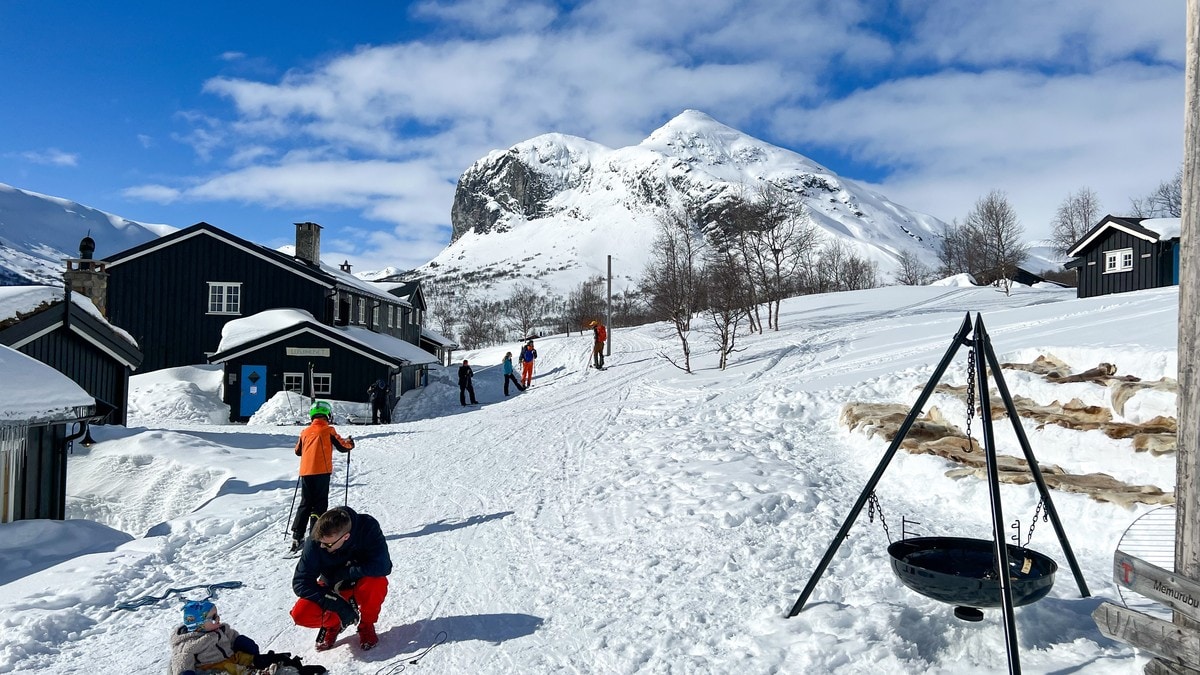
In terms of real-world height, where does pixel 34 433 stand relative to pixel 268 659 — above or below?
above

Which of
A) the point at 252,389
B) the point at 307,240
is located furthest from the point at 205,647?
the point at 307,240

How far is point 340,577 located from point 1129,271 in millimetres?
34976

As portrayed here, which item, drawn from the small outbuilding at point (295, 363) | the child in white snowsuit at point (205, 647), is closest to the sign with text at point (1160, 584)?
the child in white snowsuit at point (205, 647)

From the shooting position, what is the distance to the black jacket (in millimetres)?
5121

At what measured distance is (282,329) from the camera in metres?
25.8

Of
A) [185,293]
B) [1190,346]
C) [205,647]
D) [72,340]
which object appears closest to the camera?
[1190,346]

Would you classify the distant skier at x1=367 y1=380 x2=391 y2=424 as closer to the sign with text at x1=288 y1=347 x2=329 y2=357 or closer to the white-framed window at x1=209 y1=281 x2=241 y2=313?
the sign with text at x1=288 y1=347 x2=329 y2=357

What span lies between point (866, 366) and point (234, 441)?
50.0 feet

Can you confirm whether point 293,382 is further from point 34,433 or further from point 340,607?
point 340,607

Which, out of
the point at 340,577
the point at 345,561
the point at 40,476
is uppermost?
the point at 345,561

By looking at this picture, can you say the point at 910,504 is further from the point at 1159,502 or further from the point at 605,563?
the point at 605,563

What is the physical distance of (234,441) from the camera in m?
16.0

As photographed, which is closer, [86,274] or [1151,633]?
[1151,633]

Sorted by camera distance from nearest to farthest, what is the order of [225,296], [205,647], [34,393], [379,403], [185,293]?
[205,647]
[34,393]
[379,403]
[185,293]
[225,296]
